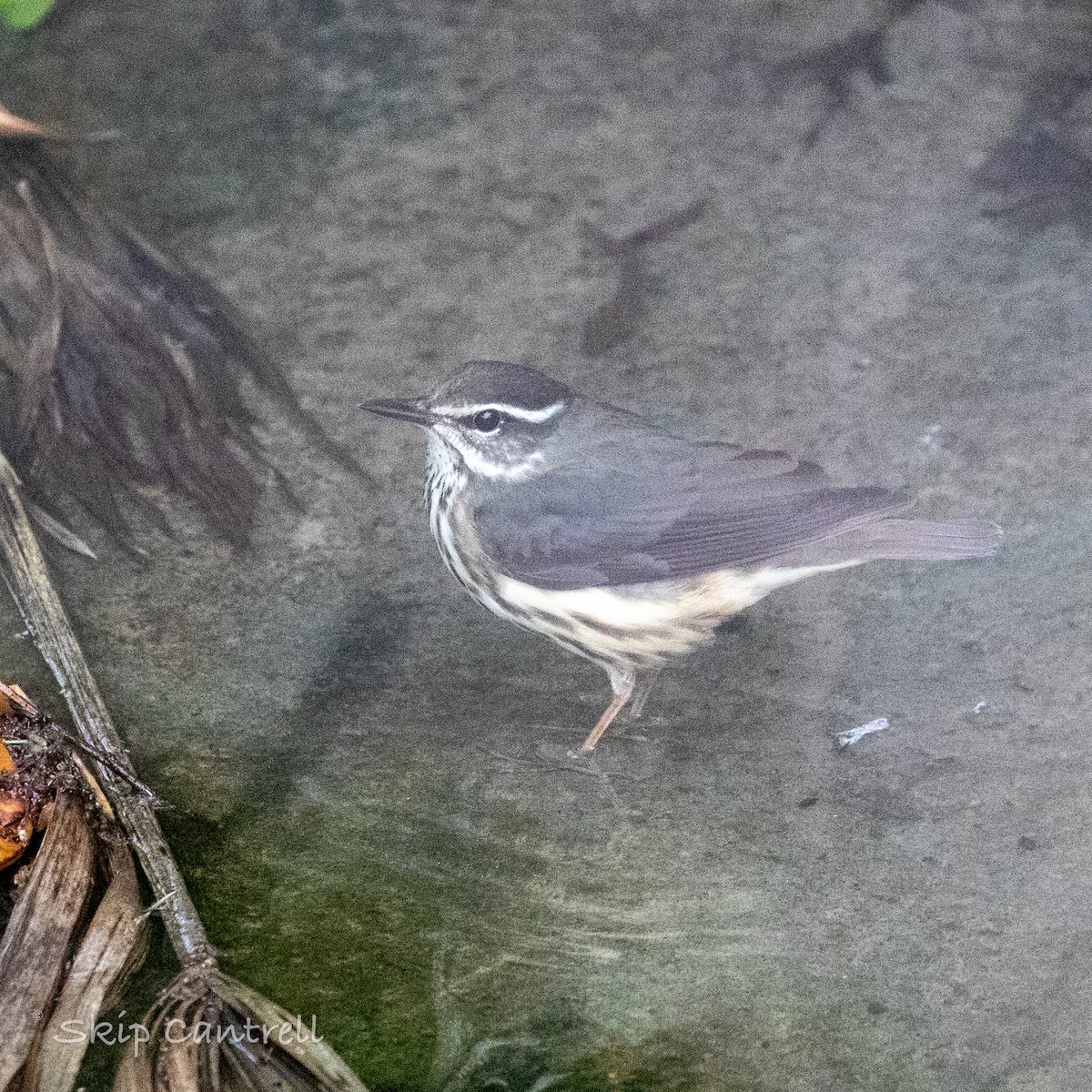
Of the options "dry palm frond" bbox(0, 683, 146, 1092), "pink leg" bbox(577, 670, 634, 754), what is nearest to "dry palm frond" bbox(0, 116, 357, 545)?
"dry palm frond" bbox(0, 683, 146, 1092)

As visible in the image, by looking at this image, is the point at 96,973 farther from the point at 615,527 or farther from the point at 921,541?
the point at 921,541

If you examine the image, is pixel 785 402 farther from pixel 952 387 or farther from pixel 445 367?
pixel 445 367

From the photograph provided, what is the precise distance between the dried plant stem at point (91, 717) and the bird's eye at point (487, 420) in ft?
1.50

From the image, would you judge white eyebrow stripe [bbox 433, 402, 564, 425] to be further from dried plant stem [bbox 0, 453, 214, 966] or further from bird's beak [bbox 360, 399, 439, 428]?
dried plant stem [bbox 0, 453, 214, 966]

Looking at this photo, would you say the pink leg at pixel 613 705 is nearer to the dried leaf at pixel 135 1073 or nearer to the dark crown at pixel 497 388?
the dark crown at pixel 497 388

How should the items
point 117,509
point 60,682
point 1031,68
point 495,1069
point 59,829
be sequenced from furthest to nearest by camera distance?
1. point 1031,68
2. point 117,509
3. point 60,682
4. point 59,829
5. point 495,1069

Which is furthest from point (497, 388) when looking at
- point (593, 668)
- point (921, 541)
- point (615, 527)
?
point (921, 541)

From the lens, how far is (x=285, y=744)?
1.15 m

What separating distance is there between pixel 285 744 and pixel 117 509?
34 centimetres

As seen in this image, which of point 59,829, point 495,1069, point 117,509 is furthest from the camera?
point 117,509

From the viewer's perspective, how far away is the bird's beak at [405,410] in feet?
3.90

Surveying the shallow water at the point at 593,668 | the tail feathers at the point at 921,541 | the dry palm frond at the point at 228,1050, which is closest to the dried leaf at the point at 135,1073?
the dry palm frond at the point at 228,1050

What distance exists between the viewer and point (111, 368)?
135 centimetres

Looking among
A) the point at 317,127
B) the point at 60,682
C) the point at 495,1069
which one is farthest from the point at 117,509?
the point at 495,1069
